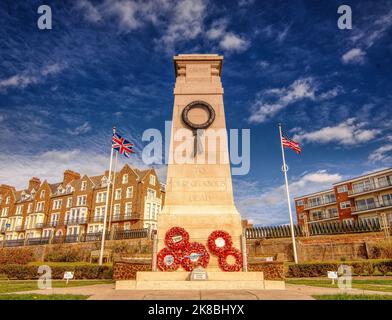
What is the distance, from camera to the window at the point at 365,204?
54097mm

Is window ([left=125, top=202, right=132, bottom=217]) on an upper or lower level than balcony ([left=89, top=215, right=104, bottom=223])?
upper

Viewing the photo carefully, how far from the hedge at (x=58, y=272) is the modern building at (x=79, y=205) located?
20973 millimetres

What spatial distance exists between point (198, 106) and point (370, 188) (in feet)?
166

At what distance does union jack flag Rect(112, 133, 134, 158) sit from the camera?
26775mm

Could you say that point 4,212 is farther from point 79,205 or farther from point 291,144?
point 291,144

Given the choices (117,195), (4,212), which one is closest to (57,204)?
(117,195)

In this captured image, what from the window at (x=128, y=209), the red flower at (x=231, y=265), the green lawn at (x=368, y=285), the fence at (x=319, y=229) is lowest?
the green lawn at (x=368, y=285)

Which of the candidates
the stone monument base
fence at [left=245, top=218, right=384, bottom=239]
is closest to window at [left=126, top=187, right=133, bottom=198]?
fence at [left=245, top=218, right=384, bottom=239]

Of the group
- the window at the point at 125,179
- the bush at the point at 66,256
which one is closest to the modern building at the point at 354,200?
the window at the point at 125,179

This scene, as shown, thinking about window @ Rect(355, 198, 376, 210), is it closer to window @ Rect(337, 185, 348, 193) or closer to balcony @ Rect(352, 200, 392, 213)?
balcony @ Rect(352, 200, 392, 213)

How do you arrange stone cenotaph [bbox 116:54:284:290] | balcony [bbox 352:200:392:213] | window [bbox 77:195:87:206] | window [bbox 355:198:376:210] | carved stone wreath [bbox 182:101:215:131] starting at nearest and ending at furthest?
stone cenotaph [bbox 116:54:284:290]
carved stone wreath [bbox 182:101:215:131]
balcony [bbox 352:200:392:213]
window [bbox 355:198:376:210]
window [bbox 77:195:87:206]

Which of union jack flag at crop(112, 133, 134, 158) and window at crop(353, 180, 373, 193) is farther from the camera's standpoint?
window at crop(353, 180, 373, 193)

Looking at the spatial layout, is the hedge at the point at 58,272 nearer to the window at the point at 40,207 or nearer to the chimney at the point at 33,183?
the window at the point at 40,207
